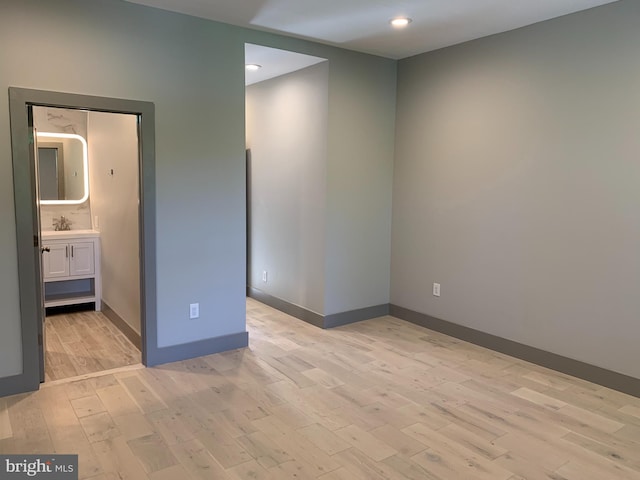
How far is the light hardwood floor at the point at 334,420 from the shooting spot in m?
2.40

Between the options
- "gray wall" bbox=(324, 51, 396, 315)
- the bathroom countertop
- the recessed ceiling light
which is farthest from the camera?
the bathroom countertop

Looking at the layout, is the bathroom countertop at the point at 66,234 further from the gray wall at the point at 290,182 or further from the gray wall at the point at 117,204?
the gray wall at the point at 290,182

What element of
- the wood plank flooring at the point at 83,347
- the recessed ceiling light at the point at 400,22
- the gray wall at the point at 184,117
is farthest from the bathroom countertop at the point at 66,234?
the recessed ceiling light at the point at 400,22

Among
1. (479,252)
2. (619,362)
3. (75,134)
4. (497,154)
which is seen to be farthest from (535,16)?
(75,134)

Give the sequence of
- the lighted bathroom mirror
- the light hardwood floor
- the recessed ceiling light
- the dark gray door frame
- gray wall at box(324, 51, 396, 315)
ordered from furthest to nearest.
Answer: the lighted bathroom mirror → gray wall at box(324, 51, 396, 315) → the recessed ceiling light → the dark gray door frame → the light hardwood floor

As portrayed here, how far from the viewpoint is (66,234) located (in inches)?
192

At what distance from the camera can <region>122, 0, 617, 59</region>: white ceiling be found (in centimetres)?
322

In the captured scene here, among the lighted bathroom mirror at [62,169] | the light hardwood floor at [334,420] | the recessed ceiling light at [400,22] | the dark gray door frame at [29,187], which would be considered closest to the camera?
the light hardwood floor at [334,420]

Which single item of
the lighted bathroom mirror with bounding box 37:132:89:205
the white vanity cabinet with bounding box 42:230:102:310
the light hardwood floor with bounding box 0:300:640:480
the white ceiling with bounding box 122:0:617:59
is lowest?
the light hardwood floor with bounding box 0:300:640:480

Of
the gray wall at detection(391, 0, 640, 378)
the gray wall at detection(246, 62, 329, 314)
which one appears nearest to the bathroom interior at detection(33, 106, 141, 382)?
the gray wall at detection(246, 62, 329, 314)

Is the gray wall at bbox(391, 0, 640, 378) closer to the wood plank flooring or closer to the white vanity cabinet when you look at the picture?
the wood plank flooring

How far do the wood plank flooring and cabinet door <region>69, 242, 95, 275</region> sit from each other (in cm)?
47

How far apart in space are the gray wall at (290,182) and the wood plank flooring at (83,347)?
1675 millimetres

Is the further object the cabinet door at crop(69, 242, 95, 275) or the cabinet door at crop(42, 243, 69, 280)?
the cabinet door at crop(69, 242, 95, 275)
